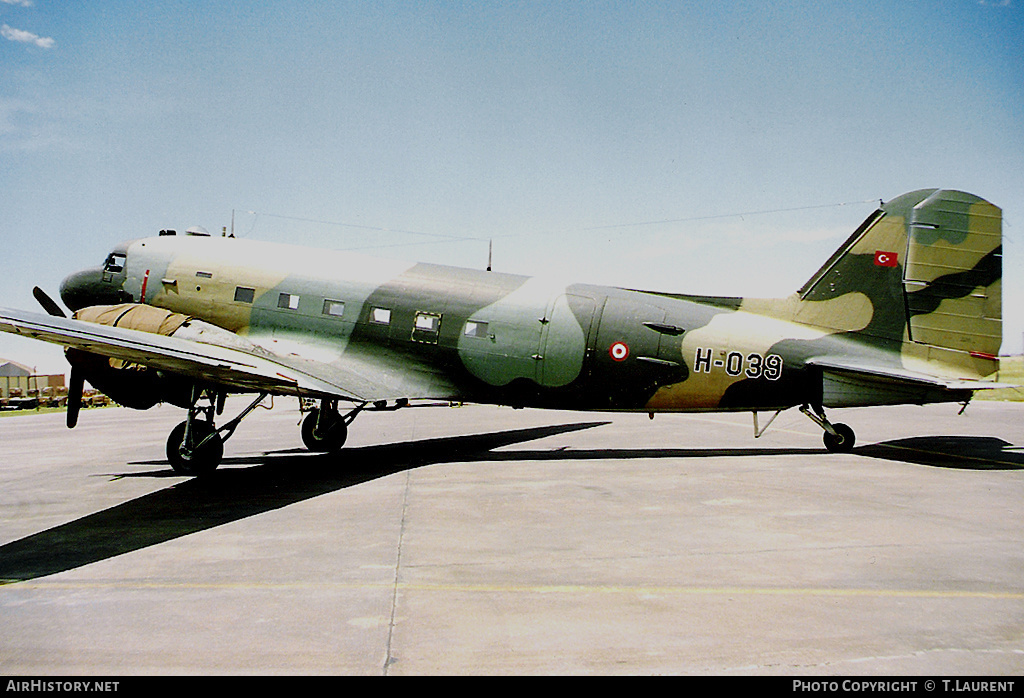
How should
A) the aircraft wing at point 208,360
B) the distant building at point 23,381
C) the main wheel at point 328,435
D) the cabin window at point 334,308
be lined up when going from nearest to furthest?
1. the aircraft wing at point 208,360
2. the cabin window at point 334,308
3. the main wheel at point 328,435
4. the distant building at point 23,381

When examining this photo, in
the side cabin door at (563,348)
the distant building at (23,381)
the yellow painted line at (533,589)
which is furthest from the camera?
the distant building at (23,381)

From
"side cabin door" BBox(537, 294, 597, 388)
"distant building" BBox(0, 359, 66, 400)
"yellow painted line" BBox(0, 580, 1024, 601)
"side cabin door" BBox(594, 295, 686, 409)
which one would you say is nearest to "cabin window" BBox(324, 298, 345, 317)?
"side cabin door" BBox(537, 294, 597, 388)

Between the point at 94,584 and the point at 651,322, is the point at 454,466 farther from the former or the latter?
the point at 94,584

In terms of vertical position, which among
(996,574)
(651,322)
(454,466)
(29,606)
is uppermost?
(651,322)

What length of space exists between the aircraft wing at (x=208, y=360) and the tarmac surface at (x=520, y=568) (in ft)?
6.15

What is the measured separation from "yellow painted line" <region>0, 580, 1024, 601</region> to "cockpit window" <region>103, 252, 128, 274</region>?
12232 millimetres

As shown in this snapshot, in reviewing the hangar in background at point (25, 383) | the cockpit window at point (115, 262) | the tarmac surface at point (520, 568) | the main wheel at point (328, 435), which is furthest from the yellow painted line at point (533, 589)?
the hangar in background at point (25, 383)

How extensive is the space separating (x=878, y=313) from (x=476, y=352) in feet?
32.1

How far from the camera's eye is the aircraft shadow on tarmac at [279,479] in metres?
8.09

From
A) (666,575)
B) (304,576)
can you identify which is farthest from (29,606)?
(666,575)

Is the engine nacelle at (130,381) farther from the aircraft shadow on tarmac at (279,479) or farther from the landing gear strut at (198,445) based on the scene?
the aircraft shadow on tarmac at (279,479)

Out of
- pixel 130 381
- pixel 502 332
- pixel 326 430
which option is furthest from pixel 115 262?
pixel 502 332

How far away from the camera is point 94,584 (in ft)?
21.6

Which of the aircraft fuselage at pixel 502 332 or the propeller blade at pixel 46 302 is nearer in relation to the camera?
the propeller blade at pixel 46 302
